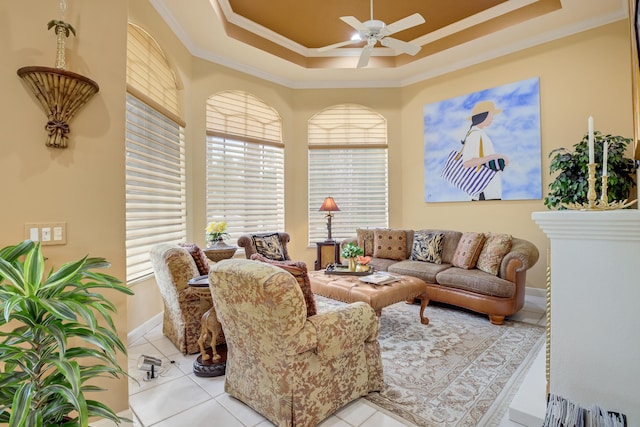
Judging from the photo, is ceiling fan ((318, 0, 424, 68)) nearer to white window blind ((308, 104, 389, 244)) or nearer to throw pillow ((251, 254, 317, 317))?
white window blind ((308, 104, 389, 244))

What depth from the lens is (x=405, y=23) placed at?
10.4 ft

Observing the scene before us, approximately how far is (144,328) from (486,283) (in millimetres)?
3879

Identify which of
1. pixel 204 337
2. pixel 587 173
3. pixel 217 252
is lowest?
pixel 204 337

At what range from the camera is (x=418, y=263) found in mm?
4535

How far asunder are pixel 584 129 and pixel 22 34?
18.4 ft

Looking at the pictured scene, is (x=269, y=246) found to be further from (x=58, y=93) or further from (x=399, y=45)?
(x=58, y=93)

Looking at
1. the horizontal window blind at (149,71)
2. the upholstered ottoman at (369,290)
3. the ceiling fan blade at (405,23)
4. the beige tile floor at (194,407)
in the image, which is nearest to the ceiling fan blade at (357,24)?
the ceiling fan blade at (405,23)

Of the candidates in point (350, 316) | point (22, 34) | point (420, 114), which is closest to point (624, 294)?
point (350, 316)

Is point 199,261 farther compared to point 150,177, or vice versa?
point 150,177

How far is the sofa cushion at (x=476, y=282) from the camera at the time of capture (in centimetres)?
351

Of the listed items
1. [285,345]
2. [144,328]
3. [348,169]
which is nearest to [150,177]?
[144,328]

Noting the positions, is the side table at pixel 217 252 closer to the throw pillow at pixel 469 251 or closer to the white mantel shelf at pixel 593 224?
the throw pillow at pixel 469 251

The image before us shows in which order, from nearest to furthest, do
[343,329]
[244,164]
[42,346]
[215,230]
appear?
[42,346]
[343,329]
[215,230]
[244,164]

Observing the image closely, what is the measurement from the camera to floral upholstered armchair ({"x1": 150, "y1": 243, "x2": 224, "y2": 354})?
2.74 metres
